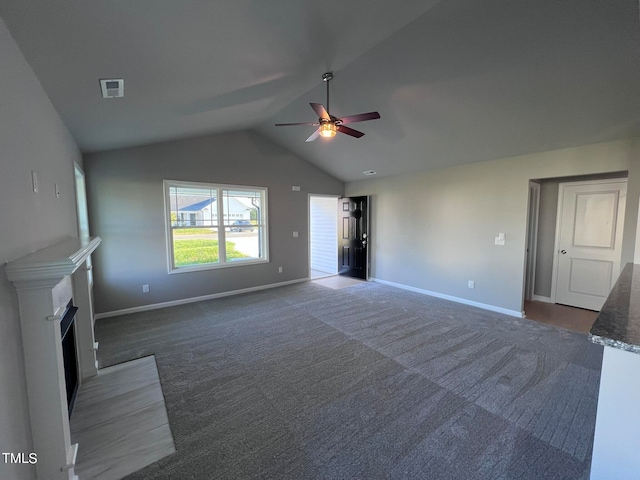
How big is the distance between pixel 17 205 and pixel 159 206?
324 centimetres

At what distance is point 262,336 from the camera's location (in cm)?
332

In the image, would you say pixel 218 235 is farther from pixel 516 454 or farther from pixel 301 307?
pixel 516 454

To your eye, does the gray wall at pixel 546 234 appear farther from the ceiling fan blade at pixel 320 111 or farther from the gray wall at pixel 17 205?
the gray wall at pixel 17 205

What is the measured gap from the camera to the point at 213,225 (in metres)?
4.88

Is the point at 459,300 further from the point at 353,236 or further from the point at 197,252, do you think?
the point at 197,252

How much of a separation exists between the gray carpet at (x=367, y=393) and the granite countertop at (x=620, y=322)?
3.33ft

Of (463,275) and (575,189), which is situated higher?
(575,189)

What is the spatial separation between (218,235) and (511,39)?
15.5 ft

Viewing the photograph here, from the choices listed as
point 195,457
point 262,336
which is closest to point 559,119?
point 262,336

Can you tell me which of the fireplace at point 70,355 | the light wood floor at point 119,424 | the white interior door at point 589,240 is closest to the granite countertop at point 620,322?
the light wood floor at point 119,424

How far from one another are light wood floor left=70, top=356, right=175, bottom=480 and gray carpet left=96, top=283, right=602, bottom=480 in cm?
10

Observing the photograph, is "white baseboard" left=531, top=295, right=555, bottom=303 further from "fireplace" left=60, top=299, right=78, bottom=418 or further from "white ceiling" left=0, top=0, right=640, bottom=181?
"fireplace" left=60, top=299, right=78, bottom=418

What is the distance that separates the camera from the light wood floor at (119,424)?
163 centimetres

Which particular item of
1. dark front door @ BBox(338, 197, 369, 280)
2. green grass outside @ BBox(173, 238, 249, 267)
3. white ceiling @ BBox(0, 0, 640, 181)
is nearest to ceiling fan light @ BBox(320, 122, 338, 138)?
white ceiling @ BBox(0, 0, 640, 181)
